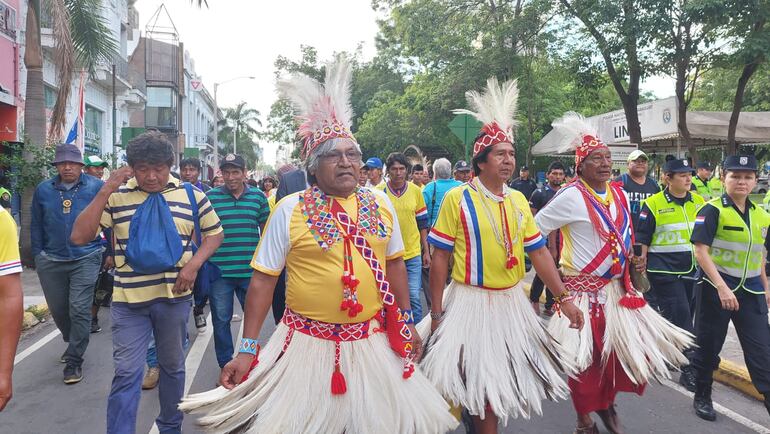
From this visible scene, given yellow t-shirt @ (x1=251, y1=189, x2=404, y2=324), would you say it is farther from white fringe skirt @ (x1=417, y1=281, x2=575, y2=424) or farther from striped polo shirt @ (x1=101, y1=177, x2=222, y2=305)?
striped polo shirt @ (x1=101, y1=177, x2=222, y2=305)

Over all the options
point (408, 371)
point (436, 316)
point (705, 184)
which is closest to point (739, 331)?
point (436, 316)

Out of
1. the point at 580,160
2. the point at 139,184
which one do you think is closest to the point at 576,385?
the point at 580,160

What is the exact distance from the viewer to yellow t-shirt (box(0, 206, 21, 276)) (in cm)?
240

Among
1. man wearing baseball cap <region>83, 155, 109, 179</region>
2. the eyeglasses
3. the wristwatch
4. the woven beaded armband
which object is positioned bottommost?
the wristwatch

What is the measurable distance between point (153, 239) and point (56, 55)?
9629 mm

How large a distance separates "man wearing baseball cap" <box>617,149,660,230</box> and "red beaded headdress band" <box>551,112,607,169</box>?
9.83 ft

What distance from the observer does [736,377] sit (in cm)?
522

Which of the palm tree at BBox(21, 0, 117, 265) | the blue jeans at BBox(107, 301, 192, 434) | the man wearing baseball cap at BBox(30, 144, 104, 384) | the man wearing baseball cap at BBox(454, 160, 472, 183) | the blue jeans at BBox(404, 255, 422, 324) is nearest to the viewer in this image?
the blue jeans at BBox(107, 301, 192, 434)

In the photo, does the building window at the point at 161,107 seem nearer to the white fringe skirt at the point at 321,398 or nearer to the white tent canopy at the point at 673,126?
the white tent canopy at the point at 673,126

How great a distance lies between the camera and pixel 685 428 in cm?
430

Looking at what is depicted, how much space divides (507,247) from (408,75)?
3087cm

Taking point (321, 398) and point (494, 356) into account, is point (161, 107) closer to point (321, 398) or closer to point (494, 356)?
point (494, 356)

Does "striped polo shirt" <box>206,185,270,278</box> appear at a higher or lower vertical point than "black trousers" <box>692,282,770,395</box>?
higher

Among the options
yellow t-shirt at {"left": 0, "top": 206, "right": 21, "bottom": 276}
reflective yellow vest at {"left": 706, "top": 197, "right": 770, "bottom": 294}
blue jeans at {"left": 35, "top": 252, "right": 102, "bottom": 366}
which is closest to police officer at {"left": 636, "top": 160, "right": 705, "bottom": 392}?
reflective yellow vest at {"left": 706, "top": 197, "right": 770, "bottom": 294}
